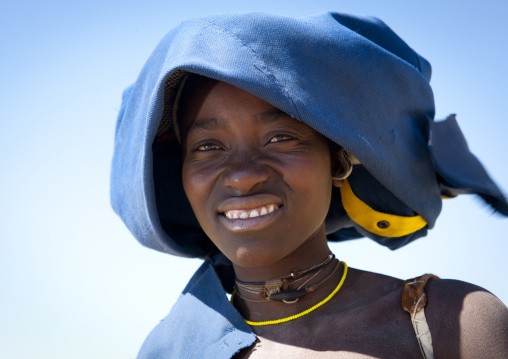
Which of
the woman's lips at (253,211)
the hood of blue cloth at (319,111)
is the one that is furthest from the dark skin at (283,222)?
the hood of blue cloth at (319,111)

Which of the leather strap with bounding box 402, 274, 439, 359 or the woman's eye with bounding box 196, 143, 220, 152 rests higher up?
the woman's eye with bounding box 196, 143, 220, 152

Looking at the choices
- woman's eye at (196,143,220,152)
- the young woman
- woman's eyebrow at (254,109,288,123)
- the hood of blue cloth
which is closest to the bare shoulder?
the young woman

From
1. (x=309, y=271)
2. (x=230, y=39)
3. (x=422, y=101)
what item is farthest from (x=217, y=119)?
(x=422, y=101)

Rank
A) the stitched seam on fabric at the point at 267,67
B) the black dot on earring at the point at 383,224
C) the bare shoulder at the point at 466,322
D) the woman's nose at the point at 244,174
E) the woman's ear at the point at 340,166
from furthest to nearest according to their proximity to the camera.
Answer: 1. the black dot on earring at the point at 383,224
2. the woman's ear at the point at 340,166
3. the woman's nose at the point at 244,174
4. the stitched seam on fabric at the point at 267,67
5. the bare shoulder at the point at 466,322

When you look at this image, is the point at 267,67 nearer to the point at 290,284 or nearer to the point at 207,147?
the point at 207,147

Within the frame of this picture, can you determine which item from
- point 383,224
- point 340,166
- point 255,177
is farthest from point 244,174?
point 383,224

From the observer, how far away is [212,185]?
2338mm

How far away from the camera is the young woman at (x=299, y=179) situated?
2080 millimetres

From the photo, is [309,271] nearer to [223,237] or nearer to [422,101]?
[223,237]

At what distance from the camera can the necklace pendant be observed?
234 cm

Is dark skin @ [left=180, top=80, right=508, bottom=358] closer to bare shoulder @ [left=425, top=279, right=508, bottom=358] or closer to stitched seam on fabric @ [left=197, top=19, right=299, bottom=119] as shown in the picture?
bare shoulder @ [left=425, top=279, right=508, bottom=358]

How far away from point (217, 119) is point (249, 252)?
0.52 meters

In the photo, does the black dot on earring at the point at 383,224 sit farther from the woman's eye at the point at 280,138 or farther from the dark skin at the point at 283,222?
the woman's eye at the point at 280,138

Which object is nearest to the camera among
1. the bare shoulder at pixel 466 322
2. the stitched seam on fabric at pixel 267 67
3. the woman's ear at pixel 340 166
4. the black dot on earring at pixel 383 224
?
the bare shoulder at pixel 466 322
